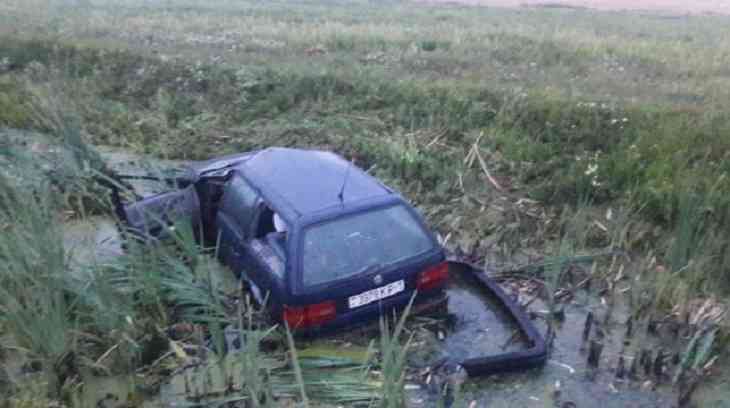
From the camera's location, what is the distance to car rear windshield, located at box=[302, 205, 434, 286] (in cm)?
531

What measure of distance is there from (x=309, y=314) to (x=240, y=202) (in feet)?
5.23

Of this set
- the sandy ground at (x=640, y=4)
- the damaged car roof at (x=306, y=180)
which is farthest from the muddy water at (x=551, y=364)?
the sandy ground at (x=640, y=4)

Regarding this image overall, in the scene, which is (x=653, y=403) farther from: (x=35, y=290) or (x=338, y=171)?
(x=35, y=290)

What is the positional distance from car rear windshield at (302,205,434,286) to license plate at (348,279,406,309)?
7.1 inches

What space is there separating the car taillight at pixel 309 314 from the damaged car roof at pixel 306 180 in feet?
2.46

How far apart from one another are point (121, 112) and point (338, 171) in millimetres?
7737

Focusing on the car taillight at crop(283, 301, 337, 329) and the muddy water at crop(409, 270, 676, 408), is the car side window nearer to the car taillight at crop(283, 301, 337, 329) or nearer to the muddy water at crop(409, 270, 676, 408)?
the car taillight at crop(283, 301, 337, 329)

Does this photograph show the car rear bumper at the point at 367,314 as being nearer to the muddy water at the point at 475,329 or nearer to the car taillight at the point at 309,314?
the car taillight at the point at 309,314

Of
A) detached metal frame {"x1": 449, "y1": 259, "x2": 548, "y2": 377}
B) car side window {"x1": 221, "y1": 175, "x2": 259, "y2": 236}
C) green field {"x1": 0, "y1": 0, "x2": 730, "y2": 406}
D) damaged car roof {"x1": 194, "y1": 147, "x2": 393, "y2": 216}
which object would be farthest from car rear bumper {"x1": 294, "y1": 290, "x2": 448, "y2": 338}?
green field {"x1": 0, "y1": 0, "x2": 730, "y2": 406}

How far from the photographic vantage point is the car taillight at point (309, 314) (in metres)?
5.26

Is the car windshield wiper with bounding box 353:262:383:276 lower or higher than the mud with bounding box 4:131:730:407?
higher

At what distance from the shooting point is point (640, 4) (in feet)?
105

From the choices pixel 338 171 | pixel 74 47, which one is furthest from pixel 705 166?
pixel 74 47

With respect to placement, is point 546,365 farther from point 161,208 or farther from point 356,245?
point 161,208
